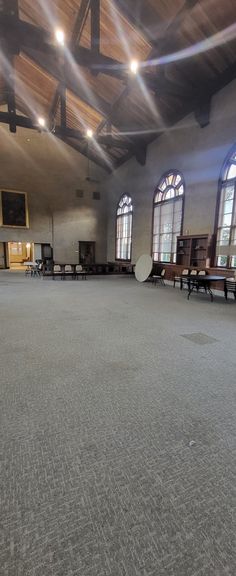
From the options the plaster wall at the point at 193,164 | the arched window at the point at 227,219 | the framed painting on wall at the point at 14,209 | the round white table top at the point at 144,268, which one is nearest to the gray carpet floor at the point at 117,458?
the arched window at the point at 227,219

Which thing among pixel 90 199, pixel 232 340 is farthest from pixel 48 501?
pixel 90 199

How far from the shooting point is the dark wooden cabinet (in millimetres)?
7574

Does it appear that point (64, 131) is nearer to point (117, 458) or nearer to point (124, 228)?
point (124, 228)

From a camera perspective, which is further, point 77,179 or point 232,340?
point 77,179

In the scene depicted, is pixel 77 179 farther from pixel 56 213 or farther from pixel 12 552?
pixel 12 552

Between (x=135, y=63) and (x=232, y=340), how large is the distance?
22.9ft

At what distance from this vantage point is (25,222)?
13414 millimetres

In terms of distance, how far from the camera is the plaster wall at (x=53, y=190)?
1294 centimetres

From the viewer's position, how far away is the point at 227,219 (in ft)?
22.9

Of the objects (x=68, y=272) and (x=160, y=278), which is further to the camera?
(x=68, y=272)

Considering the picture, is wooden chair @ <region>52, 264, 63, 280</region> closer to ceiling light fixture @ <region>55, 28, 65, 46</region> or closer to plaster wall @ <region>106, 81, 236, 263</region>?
plaster wall @ <region>106, 81, 236, 263</region>

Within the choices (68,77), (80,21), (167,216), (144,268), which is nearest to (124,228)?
(167,216)

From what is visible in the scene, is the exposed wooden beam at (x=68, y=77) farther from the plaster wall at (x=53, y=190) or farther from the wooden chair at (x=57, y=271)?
the wooden chair at (x=57, y=271)

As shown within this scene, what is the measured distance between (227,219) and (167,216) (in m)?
3.04
